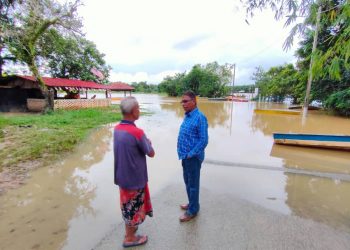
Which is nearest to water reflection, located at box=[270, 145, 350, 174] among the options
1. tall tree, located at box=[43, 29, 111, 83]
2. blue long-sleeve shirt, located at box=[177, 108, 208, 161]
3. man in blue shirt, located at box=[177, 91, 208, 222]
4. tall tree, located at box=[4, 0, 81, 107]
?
man in blue shirt, located at box=[177, 91, 208, 222]

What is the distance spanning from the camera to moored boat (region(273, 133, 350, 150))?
630cm

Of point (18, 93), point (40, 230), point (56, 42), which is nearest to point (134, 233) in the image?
point (40, 230)

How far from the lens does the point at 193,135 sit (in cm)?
245

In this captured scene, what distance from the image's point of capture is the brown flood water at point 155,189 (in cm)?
268

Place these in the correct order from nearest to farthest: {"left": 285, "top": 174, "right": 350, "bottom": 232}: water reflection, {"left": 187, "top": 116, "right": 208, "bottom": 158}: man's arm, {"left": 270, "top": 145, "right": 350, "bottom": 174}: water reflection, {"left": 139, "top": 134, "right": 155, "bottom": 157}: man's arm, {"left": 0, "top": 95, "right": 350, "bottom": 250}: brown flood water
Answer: {"left": 139, "top": 134, "right": 155, "bottom": 157}: man's arm
{"left": 187, "top": 116, "right": 208, "bottom": 158}: man's arm
{"left": 0, "top": 95, "right": 350, "bottom": 250}: brown flood water
{"left": 285, "top": 174, "right": 350, "bottom": 232}: water reflection
{"left": 270, "top": 145, "right": 350, "bottom": 174}: water reflection

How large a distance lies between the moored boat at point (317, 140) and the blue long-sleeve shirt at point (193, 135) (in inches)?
223

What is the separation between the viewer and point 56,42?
57.0 feet

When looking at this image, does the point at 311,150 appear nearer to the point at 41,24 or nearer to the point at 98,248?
the point at 98,248

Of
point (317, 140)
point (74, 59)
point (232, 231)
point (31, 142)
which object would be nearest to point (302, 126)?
point (317, 140)

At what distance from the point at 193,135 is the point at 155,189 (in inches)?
73.7

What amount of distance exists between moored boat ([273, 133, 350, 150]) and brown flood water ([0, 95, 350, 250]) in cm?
20

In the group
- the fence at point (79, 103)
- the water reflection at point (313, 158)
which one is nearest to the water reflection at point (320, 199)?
the water reflection at point (313, 158)

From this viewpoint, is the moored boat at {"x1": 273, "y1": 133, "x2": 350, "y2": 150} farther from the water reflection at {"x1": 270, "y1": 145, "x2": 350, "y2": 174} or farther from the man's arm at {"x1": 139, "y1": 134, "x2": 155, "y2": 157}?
the man's arm at {"x1": 139, "y1": 134, "x2": 155, "y2": 157}

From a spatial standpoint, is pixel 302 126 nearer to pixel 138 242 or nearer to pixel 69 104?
pixel 138 242
